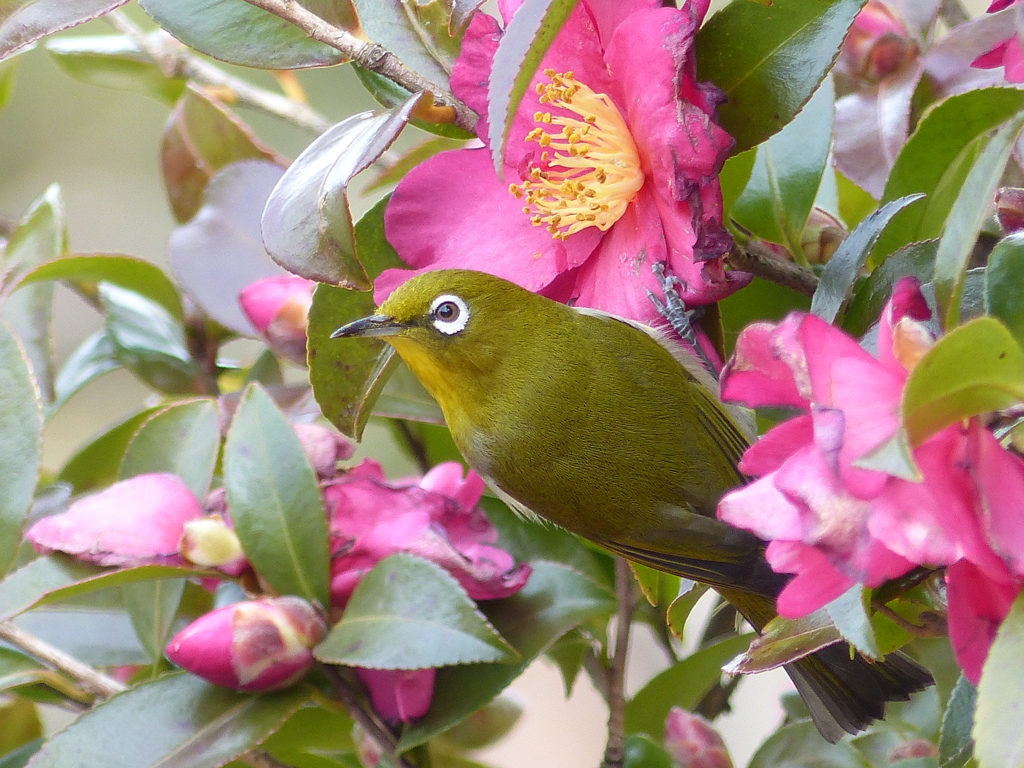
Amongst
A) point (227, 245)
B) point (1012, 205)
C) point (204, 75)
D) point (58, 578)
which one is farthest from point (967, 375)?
point (204, 75)

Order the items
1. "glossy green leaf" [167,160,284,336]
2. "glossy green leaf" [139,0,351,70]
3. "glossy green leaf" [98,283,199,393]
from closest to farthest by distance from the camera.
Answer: "glossy green leaf" [139,0,351,70] → "glossy green leaf" [167,160,284,336] → "glossy green leaf" [98,283,199,393]

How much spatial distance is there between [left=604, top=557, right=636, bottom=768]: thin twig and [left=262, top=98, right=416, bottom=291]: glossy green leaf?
37 cm

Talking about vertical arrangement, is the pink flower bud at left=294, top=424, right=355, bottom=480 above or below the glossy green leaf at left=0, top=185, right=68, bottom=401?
below

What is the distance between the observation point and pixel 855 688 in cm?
77

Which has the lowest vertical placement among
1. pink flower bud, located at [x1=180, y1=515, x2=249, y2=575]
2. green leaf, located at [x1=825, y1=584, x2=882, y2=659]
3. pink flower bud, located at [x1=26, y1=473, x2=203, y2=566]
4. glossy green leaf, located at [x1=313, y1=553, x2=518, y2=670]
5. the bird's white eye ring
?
glossy green leaf, located at [x1=313, y1=553, x2=518, y2=670]

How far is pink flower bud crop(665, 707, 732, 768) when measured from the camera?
33.6 inches

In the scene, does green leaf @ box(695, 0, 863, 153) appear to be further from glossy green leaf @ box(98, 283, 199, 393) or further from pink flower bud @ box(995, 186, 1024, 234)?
glossy green leaf @ box(98, 283, 199, 393)

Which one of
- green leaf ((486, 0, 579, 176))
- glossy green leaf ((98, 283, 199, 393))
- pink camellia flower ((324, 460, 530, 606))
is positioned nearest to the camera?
green leaf ((486, 0, 579, 176))

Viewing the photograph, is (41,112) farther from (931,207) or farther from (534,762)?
(931,207)

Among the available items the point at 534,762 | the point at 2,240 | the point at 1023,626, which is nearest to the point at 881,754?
the point at 1023,626

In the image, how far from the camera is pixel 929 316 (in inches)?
19.0

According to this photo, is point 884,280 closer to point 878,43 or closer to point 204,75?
point 878,43

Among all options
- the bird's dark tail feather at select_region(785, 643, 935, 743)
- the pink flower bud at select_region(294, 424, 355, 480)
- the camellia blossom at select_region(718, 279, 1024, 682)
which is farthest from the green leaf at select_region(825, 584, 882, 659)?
the pink flower bud at select_region(294, 424, 355, 480)

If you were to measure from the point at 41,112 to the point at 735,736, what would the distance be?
10.1ft
